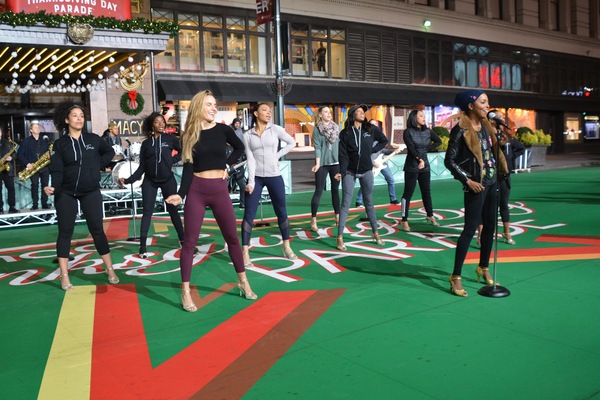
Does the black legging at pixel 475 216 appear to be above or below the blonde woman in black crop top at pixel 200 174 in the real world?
below

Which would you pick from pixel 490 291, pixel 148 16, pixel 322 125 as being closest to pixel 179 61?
pixel 148 16

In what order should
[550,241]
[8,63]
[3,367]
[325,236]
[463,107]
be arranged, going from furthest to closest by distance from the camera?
[8,63] < [325,236] < [550,241] < [463,107] < [3,367]

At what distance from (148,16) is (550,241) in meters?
16.8

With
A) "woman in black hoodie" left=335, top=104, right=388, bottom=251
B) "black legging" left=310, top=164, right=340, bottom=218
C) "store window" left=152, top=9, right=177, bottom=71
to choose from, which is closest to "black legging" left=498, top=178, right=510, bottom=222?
"woman in black hoodie" left=335, top=104, right=388, bottom=251

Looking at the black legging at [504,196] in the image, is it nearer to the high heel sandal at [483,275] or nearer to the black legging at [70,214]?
the high heel sandal at [483,275]

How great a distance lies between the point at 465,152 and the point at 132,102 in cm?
1611

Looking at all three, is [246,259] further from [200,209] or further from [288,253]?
[200,209]

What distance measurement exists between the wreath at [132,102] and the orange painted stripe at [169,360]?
1471cm

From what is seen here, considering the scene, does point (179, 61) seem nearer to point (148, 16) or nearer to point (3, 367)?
point (148, 16)

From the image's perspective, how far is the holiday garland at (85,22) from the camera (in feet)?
41.2

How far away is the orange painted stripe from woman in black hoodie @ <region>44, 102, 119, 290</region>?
0.95 meters

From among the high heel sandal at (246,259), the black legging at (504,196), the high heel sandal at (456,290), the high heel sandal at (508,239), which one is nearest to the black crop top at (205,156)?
the high heel sandal at (246,259)

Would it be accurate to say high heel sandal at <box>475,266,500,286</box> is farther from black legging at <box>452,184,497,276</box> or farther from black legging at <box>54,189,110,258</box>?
black legging at <box>54,189,110,258</box>

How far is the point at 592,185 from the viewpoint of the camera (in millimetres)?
16719
